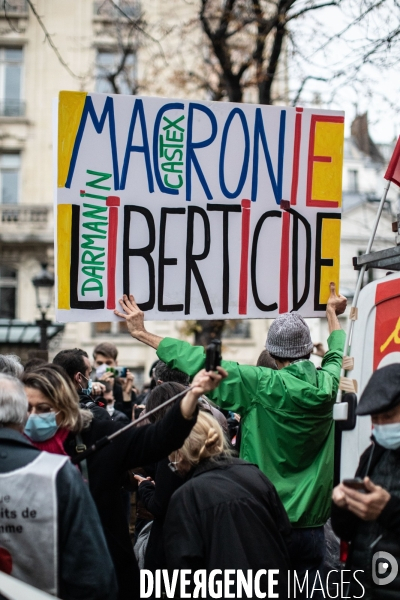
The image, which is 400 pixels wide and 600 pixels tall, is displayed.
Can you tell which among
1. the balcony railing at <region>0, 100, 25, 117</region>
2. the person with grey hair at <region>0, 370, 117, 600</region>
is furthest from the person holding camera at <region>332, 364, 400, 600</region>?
the balcony railing at <region>0, 100, 25, 117</region>

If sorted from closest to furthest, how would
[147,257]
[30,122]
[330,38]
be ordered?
[147,257], [330,38], [30,122]

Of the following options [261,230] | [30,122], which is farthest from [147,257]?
[30,122]

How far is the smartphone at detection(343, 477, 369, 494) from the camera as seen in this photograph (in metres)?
2.51

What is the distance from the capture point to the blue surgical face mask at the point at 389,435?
2684 mm

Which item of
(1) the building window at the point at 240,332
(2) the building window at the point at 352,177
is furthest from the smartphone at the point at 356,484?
(2) the building window at the point at 352,177

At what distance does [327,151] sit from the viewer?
15.1 feet

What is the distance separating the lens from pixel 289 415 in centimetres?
368

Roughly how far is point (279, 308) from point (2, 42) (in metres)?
25.6

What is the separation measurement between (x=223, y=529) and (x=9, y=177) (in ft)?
85.8

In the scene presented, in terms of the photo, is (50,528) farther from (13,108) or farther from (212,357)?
(13,108)

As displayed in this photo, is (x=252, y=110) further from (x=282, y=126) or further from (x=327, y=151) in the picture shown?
(x=327, y=151)

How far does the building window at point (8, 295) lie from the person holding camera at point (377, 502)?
25385mm

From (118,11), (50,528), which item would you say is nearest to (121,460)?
(50,528)

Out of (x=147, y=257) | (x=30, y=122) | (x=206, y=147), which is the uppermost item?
(x=30, y=122)
